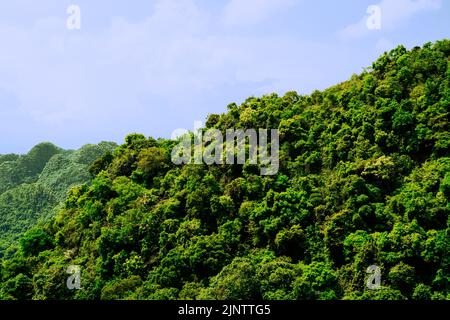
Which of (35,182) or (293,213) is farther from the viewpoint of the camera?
(35,182)

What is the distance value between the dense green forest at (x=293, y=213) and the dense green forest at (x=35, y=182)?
68.2ft

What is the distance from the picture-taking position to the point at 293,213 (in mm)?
30062

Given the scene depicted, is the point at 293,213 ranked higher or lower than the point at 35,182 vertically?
higher

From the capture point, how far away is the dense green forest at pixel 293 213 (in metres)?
26.0

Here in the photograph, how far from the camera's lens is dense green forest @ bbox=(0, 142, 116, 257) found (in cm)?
6028

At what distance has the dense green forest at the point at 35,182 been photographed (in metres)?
60.3

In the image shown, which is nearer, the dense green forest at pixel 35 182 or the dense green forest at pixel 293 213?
the dense green forest at pixel 293 213

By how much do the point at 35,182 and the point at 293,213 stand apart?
52.3m

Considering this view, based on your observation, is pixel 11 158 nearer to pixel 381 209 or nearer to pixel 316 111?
pixel 316 111

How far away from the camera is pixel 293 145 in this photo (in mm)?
34219

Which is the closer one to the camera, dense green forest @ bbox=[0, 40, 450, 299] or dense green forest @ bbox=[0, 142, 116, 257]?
dense green forest @ bbox=[0, 40, 450, 299]

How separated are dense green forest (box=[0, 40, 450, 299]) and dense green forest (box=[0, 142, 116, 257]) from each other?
20.8m

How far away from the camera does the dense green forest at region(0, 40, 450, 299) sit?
2600 centimetres

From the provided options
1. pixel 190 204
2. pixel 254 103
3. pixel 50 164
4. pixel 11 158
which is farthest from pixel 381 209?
pixel 11 158
